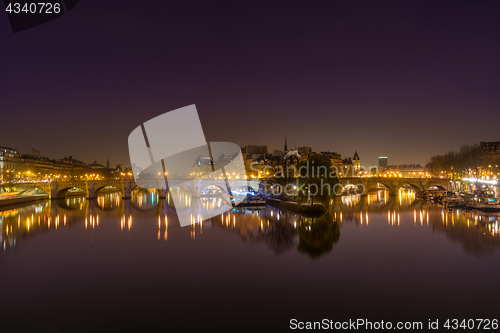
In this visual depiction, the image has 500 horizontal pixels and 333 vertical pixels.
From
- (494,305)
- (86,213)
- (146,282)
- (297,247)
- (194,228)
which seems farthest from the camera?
(86,213)

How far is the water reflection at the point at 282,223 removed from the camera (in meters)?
26.0

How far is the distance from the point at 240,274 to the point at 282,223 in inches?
651

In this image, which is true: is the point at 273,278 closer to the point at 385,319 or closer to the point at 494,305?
the point at 385,319

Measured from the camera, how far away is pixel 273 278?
1780 centimetres

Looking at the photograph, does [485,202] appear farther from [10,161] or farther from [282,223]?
[10,161]

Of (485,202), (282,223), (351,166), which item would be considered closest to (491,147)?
(351,166)

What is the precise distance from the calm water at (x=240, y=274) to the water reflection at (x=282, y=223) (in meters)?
0.23

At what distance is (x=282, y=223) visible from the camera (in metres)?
34.6

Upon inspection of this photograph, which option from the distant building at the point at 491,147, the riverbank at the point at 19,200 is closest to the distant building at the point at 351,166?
the distant building at the point at 491,147

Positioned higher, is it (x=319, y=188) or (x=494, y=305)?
(x=319, y=188)

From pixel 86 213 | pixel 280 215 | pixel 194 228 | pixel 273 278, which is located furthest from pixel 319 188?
pixel 86 213

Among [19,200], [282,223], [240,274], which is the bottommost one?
[240,274]

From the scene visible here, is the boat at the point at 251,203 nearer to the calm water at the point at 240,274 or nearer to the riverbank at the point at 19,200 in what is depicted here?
the calm water at the point at 240,274

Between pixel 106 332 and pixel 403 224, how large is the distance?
29.3m
